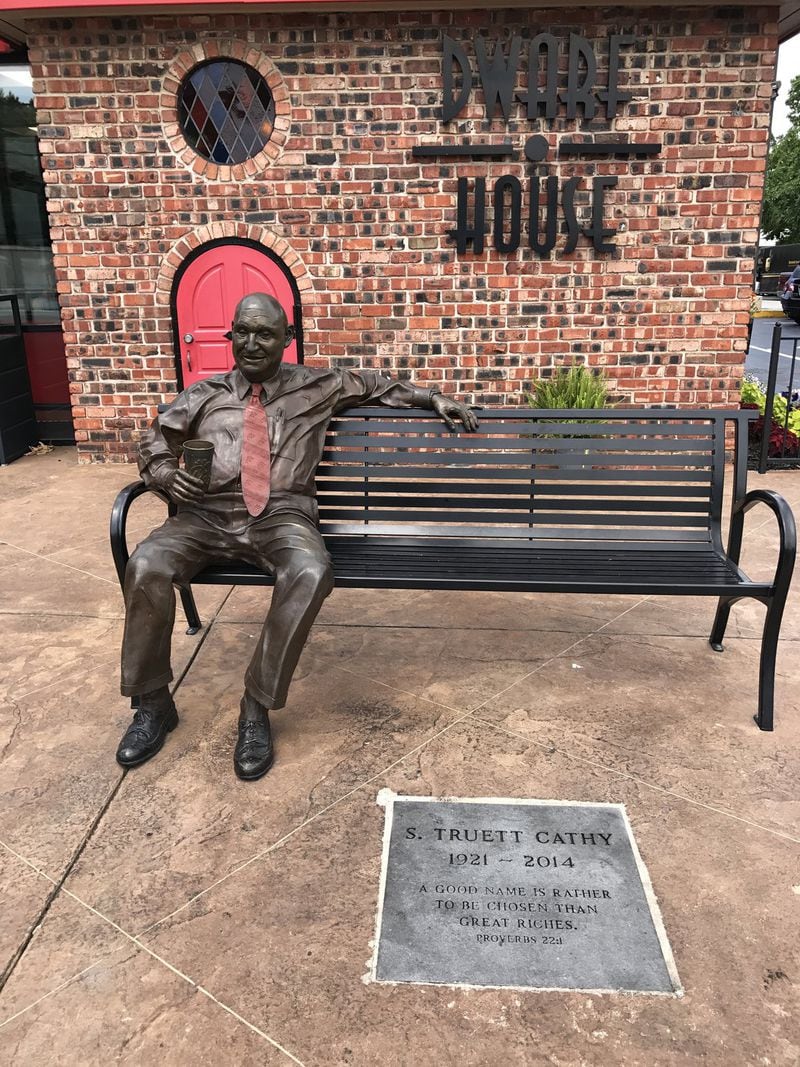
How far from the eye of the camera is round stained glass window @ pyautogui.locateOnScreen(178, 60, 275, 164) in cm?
661

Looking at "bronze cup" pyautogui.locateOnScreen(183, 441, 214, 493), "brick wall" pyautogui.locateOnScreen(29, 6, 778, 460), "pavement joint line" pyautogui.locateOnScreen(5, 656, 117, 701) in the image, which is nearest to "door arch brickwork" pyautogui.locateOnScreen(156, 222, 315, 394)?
"brick wall" pyautogui.locateOnScreen(29, 6, 778, 460)

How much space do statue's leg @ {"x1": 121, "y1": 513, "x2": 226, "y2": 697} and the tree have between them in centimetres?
4705

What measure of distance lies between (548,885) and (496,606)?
2.19 metres

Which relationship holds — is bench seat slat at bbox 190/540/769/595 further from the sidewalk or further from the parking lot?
the parking lot

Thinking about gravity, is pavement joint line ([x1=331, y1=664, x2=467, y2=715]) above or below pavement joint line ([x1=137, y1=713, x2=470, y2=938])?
below

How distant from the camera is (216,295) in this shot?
7031 mm

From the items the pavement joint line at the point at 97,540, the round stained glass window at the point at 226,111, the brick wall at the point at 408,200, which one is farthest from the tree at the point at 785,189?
the pavement joint line at the point at 97,540

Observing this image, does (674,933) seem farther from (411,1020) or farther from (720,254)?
(720,254)

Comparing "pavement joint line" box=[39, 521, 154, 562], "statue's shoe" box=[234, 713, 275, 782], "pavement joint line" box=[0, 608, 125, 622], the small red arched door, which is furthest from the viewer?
the small red arched door

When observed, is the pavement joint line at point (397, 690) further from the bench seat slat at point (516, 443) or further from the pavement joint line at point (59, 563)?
the pavement joint line at point (59, 563)

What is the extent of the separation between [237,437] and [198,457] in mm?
415

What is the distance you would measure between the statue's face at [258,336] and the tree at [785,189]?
46361mm

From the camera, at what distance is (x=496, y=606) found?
179 inches

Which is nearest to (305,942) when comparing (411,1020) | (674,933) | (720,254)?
(411,1020)
